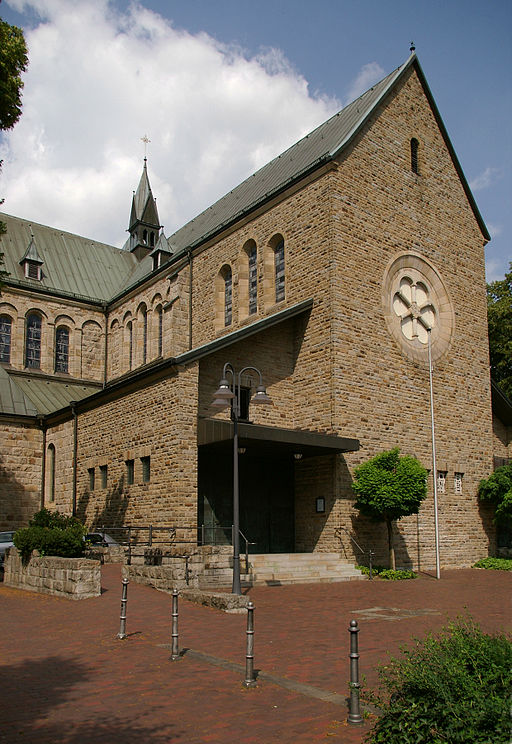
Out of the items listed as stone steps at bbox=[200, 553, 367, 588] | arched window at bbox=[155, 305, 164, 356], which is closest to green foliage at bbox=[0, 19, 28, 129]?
stone steps at bbox=[200, 553, 367, 588]

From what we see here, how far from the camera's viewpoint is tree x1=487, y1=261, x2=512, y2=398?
37.0 metres

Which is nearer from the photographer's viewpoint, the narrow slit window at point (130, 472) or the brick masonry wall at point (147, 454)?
the brick masonry wall at point (147, 454)

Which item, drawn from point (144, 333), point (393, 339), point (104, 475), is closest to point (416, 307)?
point (393, 339)

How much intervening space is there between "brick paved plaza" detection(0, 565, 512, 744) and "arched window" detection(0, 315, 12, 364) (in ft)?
69.5

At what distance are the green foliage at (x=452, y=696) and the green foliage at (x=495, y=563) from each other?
69.3ft

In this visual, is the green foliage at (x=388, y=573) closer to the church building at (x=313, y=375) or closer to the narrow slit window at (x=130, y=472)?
the church building at (x=313, y=375)

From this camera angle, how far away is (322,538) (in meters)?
22.1

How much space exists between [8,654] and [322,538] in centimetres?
1357

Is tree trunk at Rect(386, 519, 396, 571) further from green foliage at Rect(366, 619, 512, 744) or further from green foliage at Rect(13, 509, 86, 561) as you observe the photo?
green foliage at Rect(366, 619, 512, 744)

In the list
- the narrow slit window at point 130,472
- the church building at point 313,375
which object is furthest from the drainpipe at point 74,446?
the narrow slit window at point 130,472

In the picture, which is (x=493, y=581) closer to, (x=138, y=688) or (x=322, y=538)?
(x=322, y=538)

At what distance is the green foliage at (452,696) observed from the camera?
15.7 ft

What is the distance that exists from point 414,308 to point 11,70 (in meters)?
16.6

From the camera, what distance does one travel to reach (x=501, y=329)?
3750 centimetres
